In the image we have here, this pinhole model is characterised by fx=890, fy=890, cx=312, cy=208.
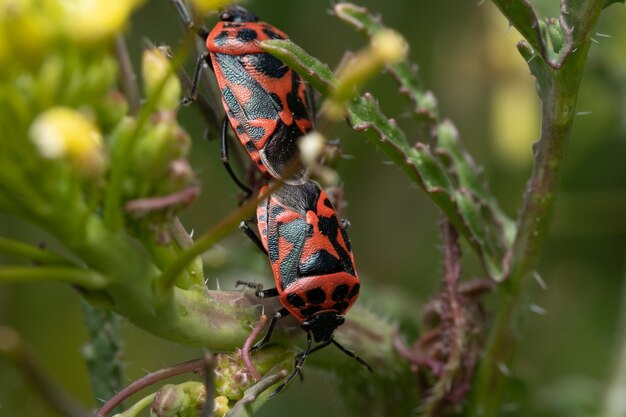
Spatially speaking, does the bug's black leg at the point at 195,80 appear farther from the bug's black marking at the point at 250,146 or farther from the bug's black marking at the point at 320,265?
the bug's black marking at the point at 320,265

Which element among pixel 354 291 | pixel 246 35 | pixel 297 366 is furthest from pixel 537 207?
pixel 246 35

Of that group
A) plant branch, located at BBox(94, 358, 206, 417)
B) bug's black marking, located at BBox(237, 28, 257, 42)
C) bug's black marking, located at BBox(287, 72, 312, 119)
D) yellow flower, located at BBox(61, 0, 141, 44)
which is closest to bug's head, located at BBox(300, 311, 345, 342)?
plant branch, located at BBox(94, 358, 206, 417)

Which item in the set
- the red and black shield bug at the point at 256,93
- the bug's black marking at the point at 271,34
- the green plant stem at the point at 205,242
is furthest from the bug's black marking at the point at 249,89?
the green plant stem at the point at 205,242

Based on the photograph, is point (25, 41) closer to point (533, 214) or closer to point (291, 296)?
point (291, 296)

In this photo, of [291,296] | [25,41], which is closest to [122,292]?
[25,41]

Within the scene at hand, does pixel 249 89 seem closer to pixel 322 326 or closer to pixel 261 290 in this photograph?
pixel 261 290

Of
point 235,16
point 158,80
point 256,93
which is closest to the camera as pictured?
point 158,80
